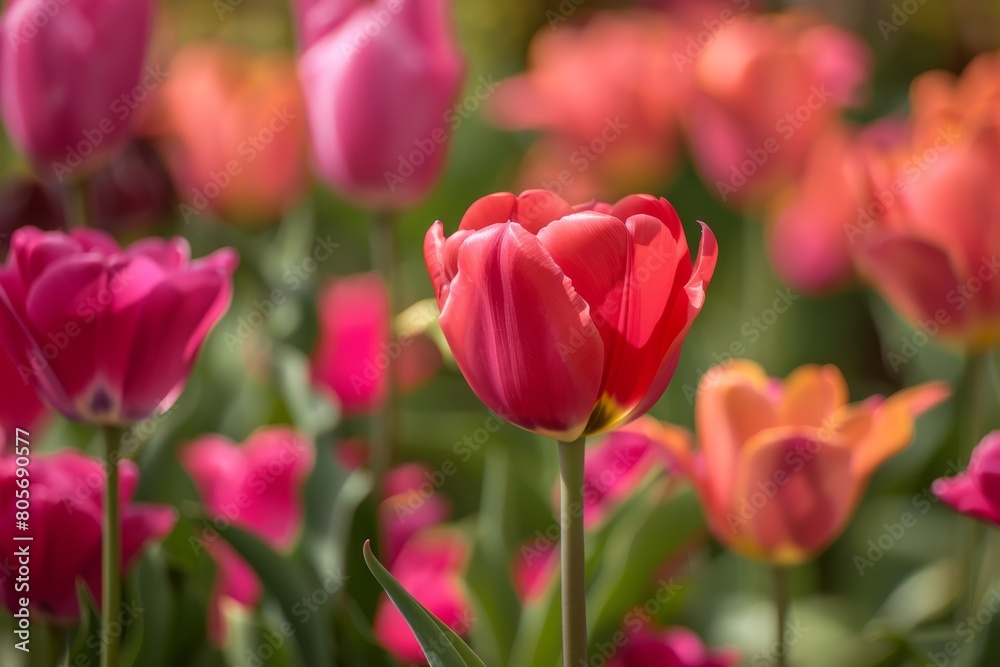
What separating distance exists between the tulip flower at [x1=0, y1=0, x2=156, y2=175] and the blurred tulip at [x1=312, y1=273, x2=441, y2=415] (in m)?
0.28

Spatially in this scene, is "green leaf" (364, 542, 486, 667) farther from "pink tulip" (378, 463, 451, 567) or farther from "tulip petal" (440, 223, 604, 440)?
"pink tulip" (378, 463, 451, 567)

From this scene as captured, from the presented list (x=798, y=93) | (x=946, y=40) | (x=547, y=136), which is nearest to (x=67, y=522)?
(x=798, y=93)

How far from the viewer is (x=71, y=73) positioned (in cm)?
77

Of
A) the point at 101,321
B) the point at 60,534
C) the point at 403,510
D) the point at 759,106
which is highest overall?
the point at 101,321

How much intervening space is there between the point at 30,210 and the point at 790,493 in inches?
34.2

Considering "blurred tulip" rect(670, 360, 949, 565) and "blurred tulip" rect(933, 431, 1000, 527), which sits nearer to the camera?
"blurred tulip" rect(933, 431, 1000, 527)

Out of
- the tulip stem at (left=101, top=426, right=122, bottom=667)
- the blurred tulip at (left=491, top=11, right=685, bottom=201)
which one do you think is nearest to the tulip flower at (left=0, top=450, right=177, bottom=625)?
the tulip stem at (left=101, top=426, right=122, bottom=667)

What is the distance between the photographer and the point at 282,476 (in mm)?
783

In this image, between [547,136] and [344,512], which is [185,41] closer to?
[547,136]

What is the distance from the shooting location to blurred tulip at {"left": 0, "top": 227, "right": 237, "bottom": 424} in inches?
20.6

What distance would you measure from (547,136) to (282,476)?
0.98 metres
